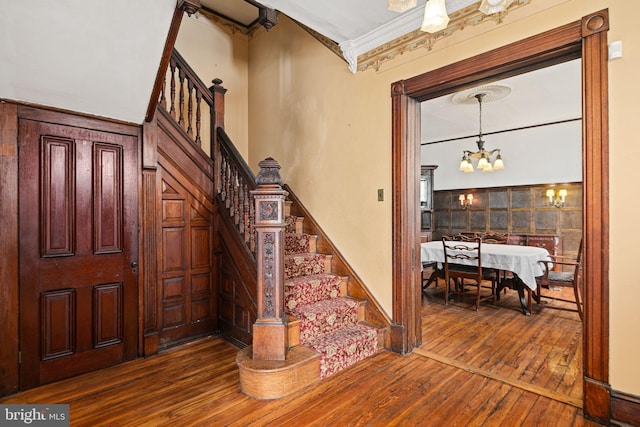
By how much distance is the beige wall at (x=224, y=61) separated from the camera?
461 centimetres

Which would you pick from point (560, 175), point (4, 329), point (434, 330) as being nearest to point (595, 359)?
point (434, 330)

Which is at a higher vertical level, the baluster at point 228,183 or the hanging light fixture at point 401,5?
the hanging light fixture at point 401,5

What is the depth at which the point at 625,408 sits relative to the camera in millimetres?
1980

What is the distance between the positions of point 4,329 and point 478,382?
3.54m

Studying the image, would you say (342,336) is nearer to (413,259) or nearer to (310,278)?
(310,278)

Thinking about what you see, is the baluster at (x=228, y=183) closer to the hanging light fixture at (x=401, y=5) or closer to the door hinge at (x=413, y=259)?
the door hinge at (x=413, y=259)

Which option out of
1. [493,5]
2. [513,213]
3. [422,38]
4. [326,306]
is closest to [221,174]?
[326,306]

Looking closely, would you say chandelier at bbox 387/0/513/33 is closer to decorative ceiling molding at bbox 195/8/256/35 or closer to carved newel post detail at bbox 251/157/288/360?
carved newel post detail at bbox 251/157/288/360

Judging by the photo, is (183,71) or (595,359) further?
(183,71)

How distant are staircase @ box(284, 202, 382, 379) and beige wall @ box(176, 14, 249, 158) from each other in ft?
7.58

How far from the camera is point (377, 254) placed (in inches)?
129

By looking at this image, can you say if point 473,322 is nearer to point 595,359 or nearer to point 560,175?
point 595,359

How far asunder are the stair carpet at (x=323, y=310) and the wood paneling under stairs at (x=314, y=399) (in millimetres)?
153

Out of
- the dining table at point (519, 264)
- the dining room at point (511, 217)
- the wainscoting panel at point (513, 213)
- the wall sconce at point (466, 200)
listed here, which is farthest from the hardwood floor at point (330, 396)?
the wall sconce at point (466, 200)
